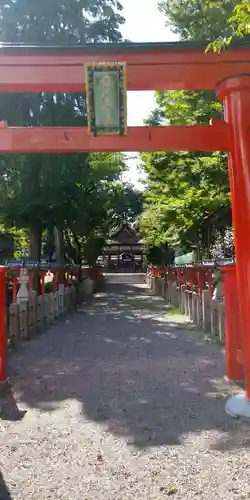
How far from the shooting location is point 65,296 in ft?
48.6

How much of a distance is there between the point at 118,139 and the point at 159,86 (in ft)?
2.58

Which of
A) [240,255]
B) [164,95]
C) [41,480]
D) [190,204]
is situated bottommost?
[41,480]

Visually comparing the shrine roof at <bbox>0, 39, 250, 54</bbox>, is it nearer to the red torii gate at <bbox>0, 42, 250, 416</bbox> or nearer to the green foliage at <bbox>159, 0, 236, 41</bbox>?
the red torii gate at <bbox>0, 42, 250, 416</bbox>

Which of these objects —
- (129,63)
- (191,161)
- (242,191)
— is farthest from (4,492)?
(191,161)

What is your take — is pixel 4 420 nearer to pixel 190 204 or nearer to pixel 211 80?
pixel 211 80

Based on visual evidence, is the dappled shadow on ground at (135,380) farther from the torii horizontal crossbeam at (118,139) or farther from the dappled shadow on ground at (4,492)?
the torii horizontal crossbeam at (118,139)

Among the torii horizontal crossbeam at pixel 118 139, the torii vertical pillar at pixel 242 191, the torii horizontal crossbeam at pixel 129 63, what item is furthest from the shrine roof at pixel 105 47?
the torii horizontal crossbeam at pixel 118 139

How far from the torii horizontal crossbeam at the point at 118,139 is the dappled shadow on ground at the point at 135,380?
280cm

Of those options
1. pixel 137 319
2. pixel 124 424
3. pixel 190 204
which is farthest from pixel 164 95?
pixel 124 424

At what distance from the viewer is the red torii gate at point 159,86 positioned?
15.6 feet

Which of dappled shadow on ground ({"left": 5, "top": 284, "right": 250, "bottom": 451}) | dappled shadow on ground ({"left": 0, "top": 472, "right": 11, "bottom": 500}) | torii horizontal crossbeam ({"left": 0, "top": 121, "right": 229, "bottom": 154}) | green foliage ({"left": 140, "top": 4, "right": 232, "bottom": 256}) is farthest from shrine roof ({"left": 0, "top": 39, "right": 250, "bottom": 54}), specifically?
dappled shadow on ground ({"left": 0, "top": 472, "right": 11, "bottom": 500})

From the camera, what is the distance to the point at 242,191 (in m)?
4.73

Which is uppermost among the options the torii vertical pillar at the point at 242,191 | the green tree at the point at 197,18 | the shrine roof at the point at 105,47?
the green tree at the point at 197,18

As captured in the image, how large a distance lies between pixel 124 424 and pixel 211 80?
3745 mm
